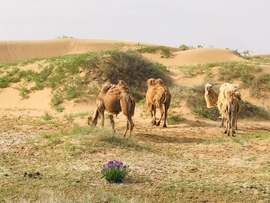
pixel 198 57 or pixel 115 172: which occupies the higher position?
pixel 115 172

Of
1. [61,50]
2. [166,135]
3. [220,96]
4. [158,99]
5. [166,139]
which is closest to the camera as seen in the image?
[166,139]

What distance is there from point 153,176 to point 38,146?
11.0ft

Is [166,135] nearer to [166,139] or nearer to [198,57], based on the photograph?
[166,139]

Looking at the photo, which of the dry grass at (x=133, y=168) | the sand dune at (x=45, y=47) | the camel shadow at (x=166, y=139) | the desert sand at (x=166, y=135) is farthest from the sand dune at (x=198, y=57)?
the dry grass at (x=133, y=168)

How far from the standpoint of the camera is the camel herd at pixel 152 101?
533 inches

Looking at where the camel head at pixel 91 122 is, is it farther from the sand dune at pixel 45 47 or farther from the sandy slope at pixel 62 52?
the sand dune at pixel 45 47

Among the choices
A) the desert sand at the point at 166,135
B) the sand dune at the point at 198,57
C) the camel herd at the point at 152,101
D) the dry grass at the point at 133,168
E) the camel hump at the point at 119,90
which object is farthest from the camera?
the sand dune at the point at 198,57

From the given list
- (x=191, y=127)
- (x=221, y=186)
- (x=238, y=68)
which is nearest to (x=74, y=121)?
(x=191, y=127)

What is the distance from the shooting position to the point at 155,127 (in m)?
16.4

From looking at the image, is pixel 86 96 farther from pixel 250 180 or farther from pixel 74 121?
pixel 250 180

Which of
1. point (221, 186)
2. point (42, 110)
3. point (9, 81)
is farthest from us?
point (9, 81)

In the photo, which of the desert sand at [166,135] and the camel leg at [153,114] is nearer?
the desert sand at [166,135]

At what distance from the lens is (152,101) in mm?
16922

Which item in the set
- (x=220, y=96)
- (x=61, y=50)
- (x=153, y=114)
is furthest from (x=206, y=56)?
(x=220, y=96)
